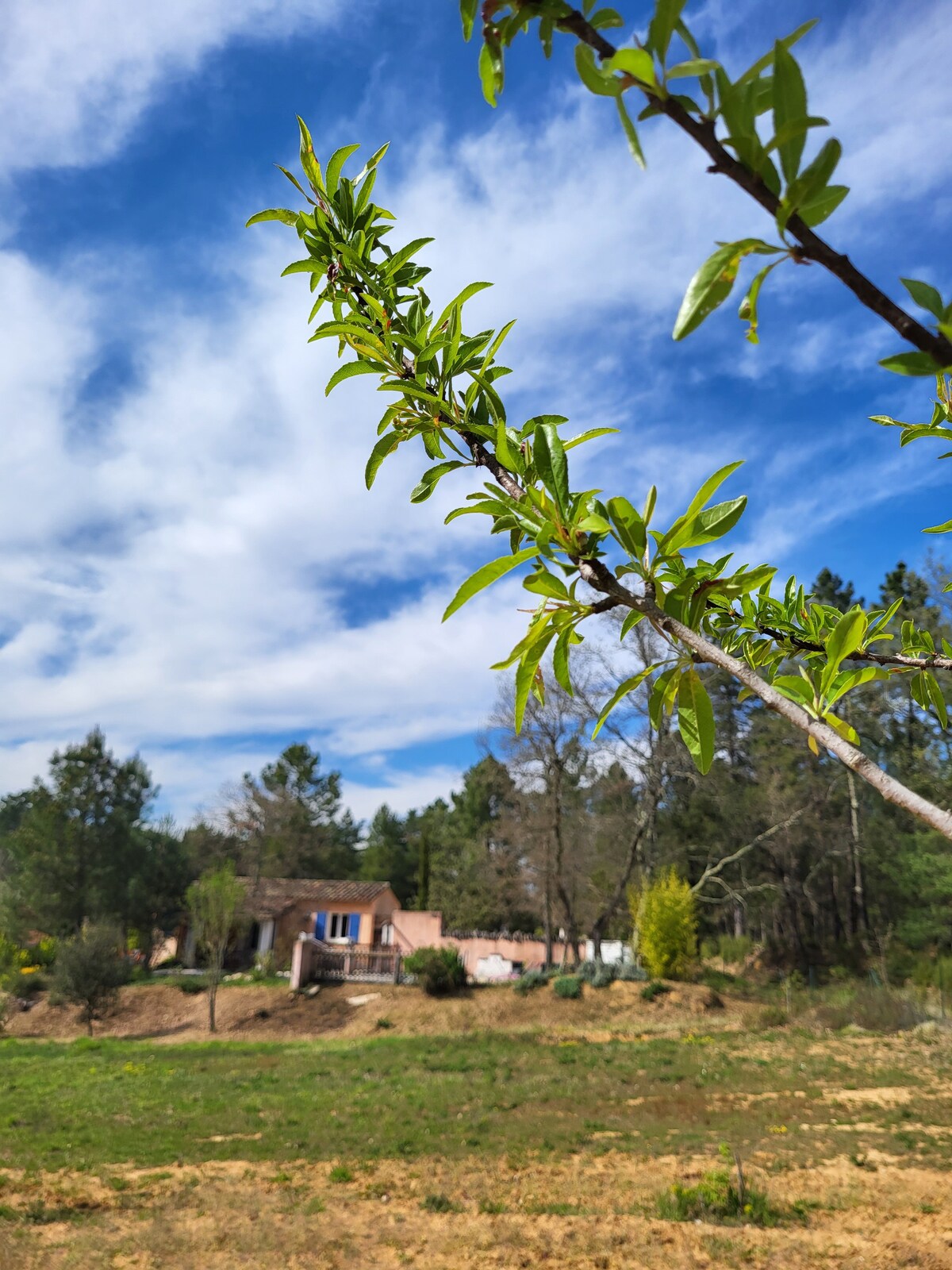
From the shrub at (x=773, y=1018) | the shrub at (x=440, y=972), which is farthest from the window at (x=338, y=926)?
the shrub at (x=773, y=1018)

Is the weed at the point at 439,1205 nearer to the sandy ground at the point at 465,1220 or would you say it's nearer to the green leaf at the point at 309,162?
the sandy ground at the point at 465,1220

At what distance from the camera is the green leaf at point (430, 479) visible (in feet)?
3.82

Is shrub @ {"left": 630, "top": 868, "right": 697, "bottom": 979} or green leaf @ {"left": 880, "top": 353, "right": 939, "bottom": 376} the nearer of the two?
green leaf @ {"left": 880, "top": 353, "right": 939, "bottom": 376}

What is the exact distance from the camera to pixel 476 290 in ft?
3.84

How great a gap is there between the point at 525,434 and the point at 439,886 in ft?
117

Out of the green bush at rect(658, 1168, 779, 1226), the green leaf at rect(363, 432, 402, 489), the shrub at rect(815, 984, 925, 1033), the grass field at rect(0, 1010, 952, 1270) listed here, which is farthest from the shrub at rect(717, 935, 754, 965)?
the green leaf at rect(363, 432, 402, 489)

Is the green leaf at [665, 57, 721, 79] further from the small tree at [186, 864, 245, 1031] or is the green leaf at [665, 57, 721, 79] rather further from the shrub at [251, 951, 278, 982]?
the shrub at [251, 951, 278, 982]

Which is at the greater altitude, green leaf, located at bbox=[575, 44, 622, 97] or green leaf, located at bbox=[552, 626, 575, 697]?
green leaf, located at bbox=[575, 44, 622, 97]

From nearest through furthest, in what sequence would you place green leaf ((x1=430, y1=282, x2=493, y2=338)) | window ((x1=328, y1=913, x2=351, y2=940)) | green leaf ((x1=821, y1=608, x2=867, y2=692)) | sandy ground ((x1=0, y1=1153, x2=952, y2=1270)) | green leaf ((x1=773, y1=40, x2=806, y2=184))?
green leaf ((x1=773, y1=40, x2=806, y2=184)), green leaf ((x1=821, y1=608, x2=867, y2=692)), green leaf ((x1=430, y1=282, x2=493, y2=338)), sandy ground ((x1=0, y1=1153, x2=952, y2=1270)), window ((x1=328, y1=913, x2=351, y2=940))

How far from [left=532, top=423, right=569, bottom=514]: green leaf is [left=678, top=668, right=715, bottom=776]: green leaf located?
0.24 m

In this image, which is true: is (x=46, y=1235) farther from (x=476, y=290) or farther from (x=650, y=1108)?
(x=476, y=290)

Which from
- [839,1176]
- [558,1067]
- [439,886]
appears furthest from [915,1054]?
[439,886]

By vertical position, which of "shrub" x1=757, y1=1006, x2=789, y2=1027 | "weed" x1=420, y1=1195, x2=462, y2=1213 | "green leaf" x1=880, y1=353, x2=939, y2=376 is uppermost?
"green leaf" x1=880, y1=353, x2=939, y2=376

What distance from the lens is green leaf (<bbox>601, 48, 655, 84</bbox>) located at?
0.57 m
